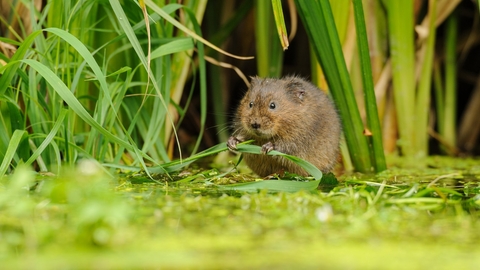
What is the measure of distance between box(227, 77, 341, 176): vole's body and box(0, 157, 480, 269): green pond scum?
912 mm

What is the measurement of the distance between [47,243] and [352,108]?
8.05 feet

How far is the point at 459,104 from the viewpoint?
23.1ft

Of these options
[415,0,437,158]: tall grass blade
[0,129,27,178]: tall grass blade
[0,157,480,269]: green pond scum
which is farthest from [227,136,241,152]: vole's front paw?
[415,0,437,158]: tall grass blade

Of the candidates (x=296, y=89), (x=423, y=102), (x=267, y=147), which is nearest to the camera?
(x=267, y=147)

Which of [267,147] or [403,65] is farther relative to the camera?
[403,65]

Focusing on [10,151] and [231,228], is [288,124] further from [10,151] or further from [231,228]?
[231,228]

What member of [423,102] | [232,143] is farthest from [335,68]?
[423,102]

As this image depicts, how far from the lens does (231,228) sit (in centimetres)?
235

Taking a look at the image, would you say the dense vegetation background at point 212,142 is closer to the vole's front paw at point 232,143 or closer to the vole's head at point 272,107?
the vole's front paw at point 232,143

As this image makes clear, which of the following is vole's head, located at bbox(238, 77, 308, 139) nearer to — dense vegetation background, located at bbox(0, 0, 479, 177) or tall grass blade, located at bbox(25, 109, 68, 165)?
dense vegetation background, located at bbox(0, 0, 479, 177)

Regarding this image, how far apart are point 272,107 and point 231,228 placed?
5.79 feet

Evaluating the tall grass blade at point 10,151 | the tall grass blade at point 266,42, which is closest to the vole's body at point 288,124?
the tall grass blade at point 266,42

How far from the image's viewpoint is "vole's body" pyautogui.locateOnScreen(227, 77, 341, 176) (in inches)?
156

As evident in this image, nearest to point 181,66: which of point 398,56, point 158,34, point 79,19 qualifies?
point 158,34
